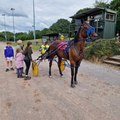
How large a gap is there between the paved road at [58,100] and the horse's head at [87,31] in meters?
1.87

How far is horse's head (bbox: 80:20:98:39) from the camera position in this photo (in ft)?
18.6

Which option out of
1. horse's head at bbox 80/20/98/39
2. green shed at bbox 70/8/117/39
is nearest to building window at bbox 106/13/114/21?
green shed at bbox 70/8/117/39

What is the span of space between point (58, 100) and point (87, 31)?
2.54 meters

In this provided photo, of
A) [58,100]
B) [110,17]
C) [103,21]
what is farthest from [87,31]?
[110,17]

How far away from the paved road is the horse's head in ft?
6.12

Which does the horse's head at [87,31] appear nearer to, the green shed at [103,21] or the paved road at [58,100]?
the paved road at [58,100]

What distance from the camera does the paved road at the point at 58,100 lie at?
3859 mm

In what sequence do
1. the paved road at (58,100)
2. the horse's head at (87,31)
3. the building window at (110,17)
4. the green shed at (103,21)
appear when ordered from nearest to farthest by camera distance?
the paved road at (58,100), the horse's head at (87,31), the green shed at (103,21), the building window at (110,17)

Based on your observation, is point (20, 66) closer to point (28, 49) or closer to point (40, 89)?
point (28, 49)

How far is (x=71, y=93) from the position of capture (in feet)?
17.8

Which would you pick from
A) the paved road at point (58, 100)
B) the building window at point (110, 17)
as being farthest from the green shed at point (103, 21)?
the paved road at point (58, 100)

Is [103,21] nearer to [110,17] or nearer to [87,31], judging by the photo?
[110,17]

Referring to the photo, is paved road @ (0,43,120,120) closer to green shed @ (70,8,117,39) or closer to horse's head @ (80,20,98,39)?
horse's head @ (80,20,98,39)

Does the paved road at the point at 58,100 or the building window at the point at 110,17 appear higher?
the building window at the point at 110,17
